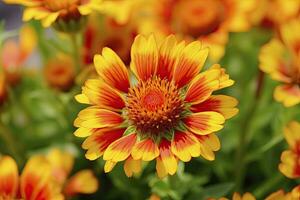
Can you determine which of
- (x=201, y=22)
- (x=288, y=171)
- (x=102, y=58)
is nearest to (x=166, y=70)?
(x=102, y=58)

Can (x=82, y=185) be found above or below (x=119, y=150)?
below

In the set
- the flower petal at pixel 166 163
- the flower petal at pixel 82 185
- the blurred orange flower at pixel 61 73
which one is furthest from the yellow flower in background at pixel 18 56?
the flower petal at pixel 166 163

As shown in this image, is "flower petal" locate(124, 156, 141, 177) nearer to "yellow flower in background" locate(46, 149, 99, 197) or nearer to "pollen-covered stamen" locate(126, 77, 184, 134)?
"pollen-covered stamen" locate(126, 77, 184, 134)

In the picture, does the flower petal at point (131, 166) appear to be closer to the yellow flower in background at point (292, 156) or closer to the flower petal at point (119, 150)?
the flower petal at point (119, 150)

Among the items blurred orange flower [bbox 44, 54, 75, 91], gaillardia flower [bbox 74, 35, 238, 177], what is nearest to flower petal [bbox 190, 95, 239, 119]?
gaillardia flower [bbox 74, 35, 238, 177]

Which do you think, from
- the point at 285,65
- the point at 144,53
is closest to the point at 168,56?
the point at 144,53

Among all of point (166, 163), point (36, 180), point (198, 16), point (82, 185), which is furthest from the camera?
point (198, 16)

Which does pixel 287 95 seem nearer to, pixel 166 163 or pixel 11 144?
pixel 166 163
